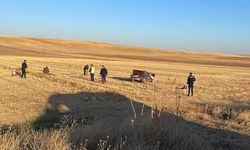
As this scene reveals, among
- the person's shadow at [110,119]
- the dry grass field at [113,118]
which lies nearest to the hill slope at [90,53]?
the dry grass field at [113,118]

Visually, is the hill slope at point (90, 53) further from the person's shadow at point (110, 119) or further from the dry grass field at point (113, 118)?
the person's shadow at point (110, 119)

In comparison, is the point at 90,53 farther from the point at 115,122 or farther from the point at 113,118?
the point at 115,122

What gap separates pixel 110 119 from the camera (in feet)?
52.0

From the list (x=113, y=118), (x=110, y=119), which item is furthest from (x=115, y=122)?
(x=113, y=118)

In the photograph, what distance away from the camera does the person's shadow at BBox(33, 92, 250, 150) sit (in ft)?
27.6

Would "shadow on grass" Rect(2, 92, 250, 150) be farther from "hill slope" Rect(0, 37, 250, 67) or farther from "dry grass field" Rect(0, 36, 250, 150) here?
"hill slope" Rect(0, 37, 250, 67)

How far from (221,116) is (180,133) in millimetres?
10294

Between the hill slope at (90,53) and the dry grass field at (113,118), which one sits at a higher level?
the dry grass field at (113,118)

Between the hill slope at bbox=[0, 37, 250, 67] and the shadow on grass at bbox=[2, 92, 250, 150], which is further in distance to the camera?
the hill slope at bbox=[0, 37, 250, 67]

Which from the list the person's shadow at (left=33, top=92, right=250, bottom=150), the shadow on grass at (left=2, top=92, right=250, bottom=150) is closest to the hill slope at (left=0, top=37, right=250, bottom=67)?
the person's shadow at (left=33, top=92, right=250, bottom=150)

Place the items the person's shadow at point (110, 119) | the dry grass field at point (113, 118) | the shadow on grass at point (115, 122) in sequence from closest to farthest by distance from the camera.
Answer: the dry grass field at point (113, 118) < the shadow on grass at point (115, 122) < the person's shadow at point (110, 119)

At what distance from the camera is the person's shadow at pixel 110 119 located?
8422 mm

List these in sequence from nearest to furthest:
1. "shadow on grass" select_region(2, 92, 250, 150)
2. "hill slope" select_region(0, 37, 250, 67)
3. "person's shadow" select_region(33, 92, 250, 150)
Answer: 1. "shadow on grass" select_region(2, 92, 250, 150)
2. "person's shadow" select_region(33, 92, 250, 150)
3. "hill slope" select_region(0, 37, 250, 67)

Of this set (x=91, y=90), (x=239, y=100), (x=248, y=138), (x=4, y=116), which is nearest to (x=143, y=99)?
(x=91, y=90)
